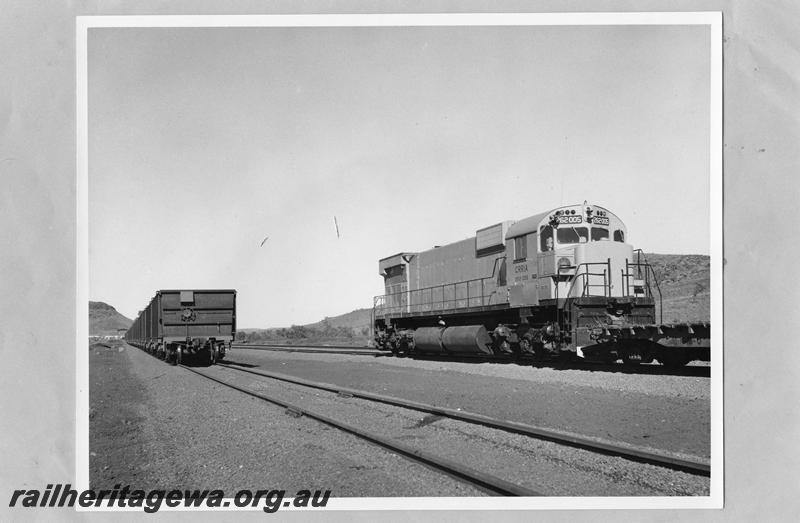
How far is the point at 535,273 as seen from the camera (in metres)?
11.6

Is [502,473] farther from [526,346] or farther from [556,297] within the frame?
[526,346]

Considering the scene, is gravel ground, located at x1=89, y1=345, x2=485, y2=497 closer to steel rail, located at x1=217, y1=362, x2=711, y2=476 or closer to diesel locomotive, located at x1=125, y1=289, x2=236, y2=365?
steel rail, located at x1=217, y1=362, x2=711, y2=476

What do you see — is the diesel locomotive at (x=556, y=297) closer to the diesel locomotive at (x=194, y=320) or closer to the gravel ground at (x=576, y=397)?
the gravel ground at (x=576, y=397)

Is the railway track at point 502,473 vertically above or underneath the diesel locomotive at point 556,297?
underneath

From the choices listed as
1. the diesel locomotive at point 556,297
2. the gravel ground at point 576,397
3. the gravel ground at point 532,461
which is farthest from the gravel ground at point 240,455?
the diesel locomotive at point 556,297

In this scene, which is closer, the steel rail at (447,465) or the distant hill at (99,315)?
the steel rail at (447,465)

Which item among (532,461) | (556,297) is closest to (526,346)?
(556,297)

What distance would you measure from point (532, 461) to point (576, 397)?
9.55 ft

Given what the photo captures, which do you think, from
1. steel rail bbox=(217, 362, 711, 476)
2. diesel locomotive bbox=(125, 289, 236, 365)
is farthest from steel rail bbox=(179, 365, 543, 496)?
diesel locomotive bbox=(125, 289, 236, 365)

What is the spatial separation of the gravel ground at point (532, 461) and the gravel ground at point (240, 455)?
0.46 m

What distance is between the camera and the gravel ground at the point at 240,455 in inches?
197

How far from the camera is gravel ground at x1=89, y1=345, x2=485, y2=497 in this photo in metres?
5.00
